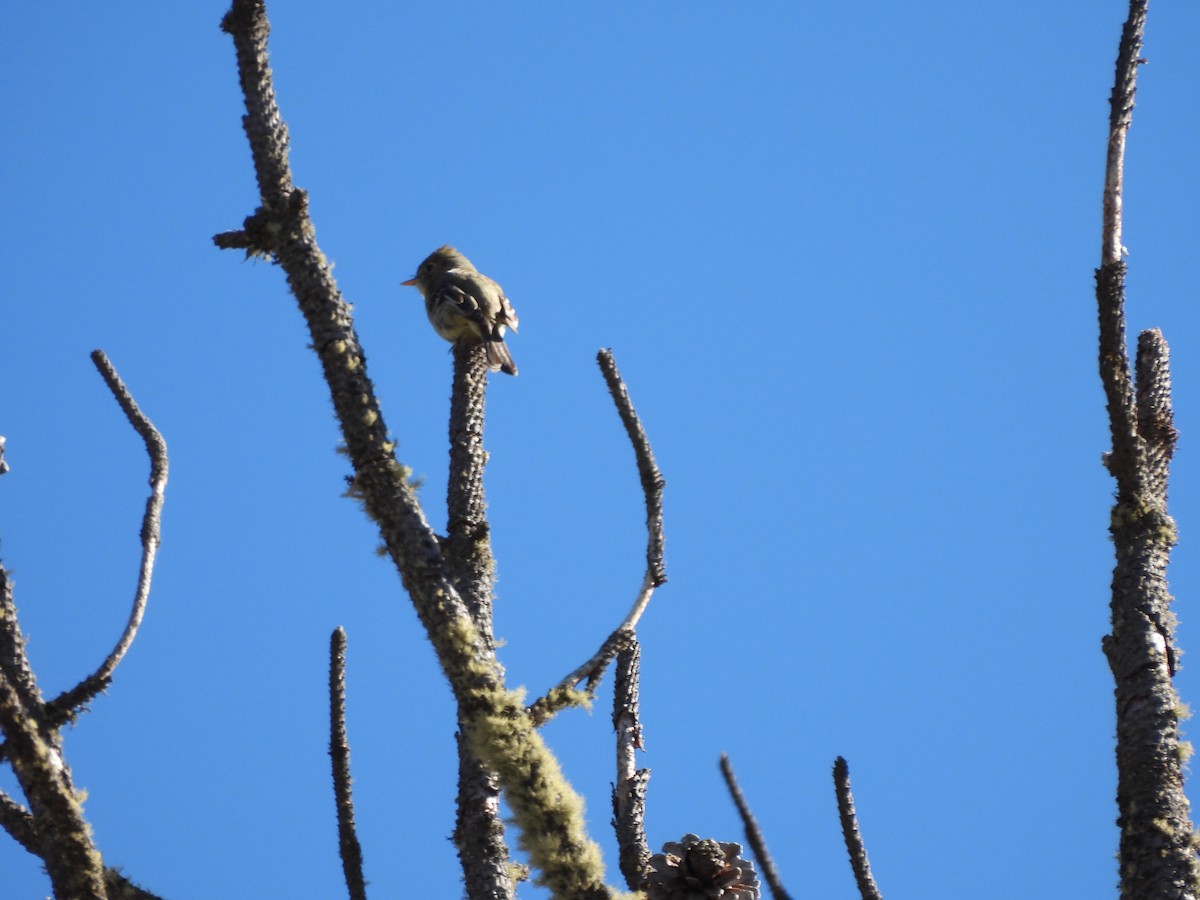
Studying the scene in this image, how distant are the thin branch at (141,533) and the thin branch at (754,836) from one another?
204 cm

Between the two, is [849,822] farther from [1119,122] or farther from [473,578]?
[1119,122]

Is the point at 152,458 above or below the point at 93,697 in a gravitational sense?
above

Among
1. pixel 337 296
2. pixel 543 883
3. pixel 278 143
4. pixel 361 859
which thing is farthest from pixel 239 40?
pixel 361 859

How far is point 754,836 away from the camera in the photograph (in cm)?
188

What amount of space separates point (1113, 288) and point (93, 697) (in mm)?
2887

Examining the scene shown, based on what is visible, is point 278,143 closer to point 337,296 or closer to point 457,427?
point 337,296

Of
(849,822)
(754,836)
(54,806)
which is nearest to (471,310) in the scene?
(849,822)

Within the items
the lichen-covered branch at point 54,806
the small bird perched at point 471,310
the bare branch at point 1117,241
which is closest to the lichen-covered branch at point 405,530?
the lichen-covered branch at point 54,806

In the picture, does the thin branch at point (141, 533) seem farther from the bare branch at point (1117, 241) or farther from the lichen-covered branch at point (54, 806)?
the bare branch at point (1117, 241)

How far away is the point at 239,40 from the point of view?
3.04m

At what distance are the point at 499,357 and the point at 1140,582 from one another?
2773 millimetres

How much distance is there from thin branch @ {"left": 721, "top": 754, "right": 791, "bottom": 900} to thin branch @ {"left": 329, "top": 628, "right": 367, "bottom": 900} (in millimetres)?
2161

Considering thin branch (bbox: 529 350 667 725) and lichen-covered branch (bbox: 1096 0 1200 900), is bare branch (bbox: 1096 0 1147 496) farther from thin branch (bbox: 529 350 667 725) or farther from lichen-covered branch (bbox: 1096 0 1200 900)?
thin branch (bbox: 529 350 667 725)

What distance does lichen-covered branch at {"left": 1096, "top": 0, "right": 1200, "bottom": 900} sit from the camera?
3141 mm
